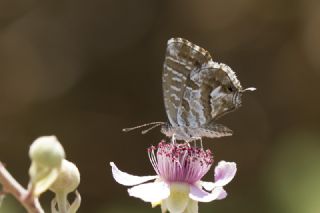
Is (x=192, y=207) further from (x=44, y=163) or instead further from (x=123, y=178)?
(x=44, y=163)

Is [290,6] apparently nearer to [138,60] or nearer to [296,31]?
[296,31]

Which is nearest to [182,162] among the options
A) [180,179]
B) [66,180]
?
[180,179]

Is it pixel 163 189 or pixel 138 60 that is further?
pixel 138 60

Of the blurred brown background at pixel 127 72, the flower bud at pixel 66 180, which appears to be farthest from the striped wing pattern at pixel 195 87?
the blurred brown background at pixel 127 72

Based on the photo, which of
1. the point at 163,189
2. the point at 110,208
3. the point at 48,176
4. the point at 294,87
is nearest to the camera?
the point at 48,176

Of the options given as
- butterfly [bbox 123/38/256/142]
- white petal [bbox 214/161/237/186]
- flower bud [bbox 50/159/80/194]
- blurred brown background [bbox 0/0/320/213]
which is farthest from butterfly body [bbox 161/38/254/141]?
blurred brown background [bbox 0/0/320/213]

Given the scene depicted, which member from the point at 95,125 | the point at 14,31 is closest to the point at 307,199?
the point at 95,125

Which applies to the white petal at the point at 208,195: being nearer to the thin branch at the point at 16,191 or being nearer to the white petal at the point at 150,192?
the white petal at the point at 150,192
